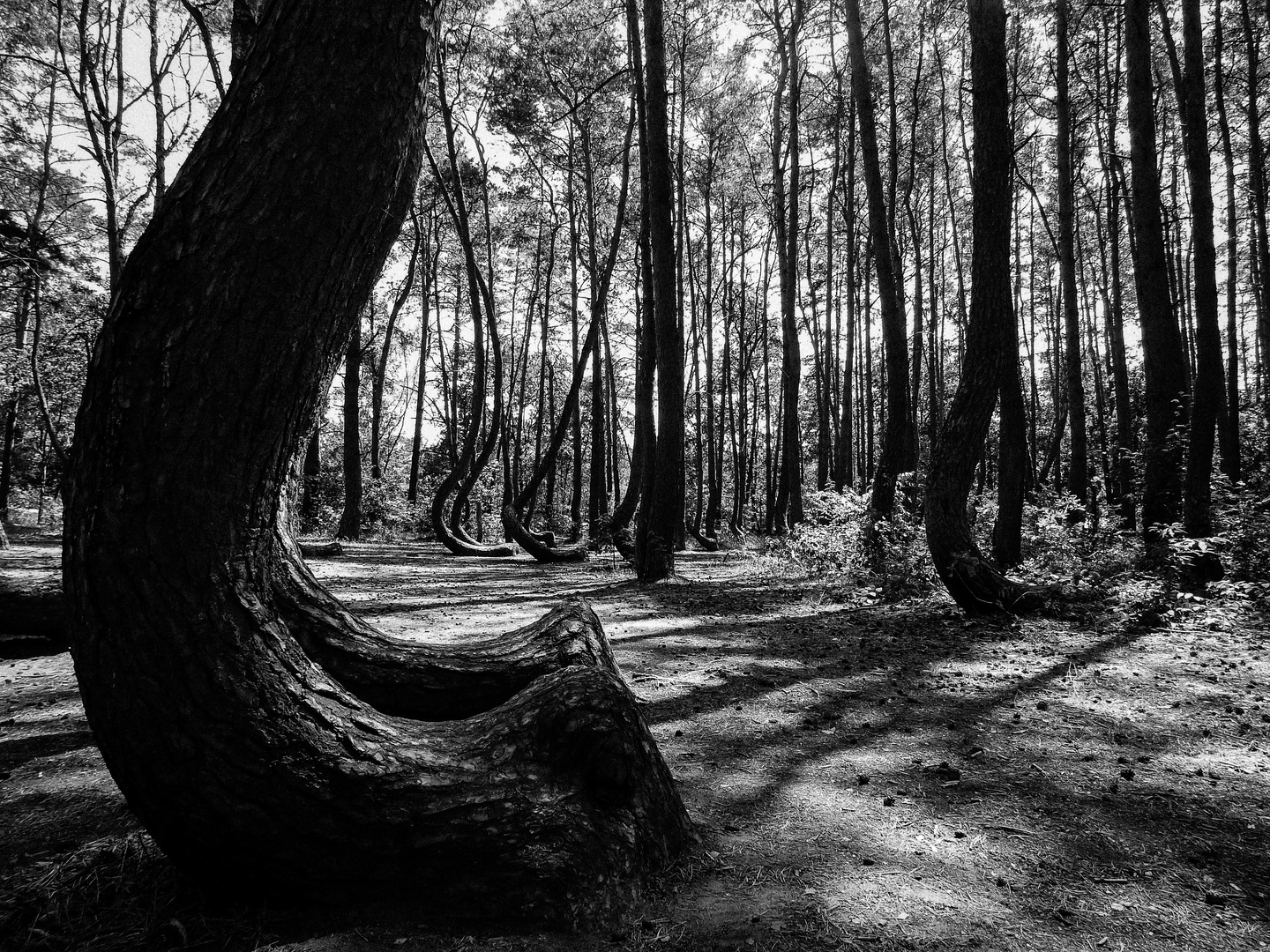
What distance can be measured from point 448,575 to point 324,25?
9.87m

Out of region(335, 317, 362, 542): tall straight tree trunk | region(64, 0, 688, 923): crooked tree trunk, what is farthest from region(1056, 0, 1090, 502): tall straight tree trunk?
region(335, 317, 362, 542): tall straight tree trunk

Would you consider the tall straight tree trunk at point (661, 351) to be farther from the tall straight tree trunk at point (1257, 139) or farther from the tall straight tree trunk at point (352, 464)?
the tall straight tree trunk at point (1257, 139)

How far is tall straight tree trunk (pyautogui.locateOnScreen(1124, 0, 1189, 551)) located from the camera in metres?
8.31

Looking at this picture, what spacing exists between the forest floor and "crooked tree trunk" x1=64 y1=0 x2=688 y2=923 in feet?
0.70

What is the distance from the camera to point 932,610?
279 inches

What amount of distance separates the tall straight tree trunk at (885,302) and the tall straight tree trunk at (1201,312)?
3.63 m

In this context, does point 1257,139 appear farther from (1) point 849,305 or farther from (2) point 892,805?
(2) point 892,805

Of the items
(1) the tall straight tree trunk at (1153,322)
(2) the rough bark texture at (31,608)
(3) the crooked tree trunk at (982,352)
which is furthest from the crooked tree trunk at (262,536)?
(1) the tall straight tree trunk at (1153,322)

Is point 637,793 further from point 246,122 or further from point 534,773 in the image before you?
point 246,122

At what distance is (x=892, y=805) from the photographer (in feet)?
9.19

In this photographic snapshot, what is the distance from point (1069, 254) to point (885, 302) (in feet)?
19.1

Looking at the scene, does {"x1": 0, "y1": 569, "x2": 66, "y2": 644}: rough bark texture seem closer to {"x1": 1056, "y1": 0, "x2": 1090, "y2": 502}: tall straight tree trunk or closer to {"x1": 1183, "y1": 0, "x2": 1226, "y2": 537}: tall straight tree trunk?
{"x1": 1183, "y1": 0, "x2": 1226, "y2": 537}: tall straight tree trunk

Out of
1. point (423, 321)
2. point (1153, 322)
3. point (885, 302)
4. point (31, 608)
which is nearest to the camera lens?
point (31, 608)

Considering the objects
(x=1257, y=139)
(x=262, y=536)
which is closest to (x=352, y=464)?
(x=262, y=536)
